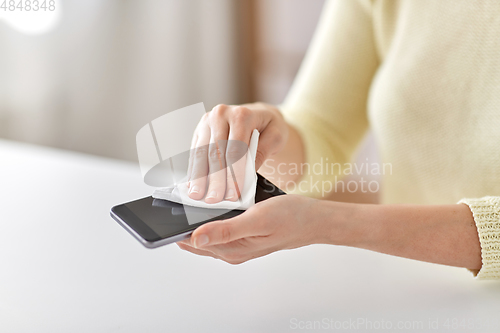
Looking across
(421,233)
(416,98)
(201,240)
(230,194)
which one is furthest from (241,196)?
(416,98)

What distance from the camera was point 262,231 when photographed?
47 centimetres

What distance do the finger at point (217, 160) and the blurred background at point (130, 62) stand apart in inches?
48.1

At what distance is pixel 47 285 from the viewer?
0.58 meters

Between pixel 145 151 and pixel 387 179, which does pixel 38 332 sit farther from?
pixel 387 179

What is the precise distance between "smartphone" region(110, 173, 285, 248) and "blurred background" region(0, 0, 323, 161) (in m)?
1.25

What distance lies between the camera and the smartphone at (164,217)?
1.52 feet

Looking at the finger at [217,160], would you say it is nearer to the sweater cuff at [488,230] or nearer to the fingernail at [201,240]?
the fingernail at [201,240]

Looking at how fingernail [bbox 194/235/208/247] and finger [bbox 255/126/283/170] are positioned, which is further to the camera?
finger [bbox 255/126/283/170]

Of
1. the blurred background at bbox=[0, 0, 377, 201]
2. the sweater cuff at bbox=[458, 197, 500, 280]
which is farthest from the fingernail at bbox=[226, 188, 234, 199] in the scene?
the blurred background at bbox=[0, 0, 377, 201]

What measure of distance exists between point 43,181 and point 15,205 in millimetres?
120

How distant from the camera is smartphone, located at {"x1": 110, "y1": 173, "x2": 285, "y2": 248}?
46cm

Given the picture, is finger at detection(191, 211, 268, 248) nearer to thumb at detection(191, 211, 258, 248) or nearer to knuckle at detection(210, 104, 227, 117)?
thumb at detection(191, 211, 258, 248)

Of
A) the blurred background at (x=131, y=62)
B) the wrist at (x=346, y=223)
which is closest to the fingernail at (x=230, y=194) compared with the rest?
the wrist at (x=346, y=223)

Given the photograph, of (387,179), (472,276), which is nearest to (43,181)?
(387,179)
